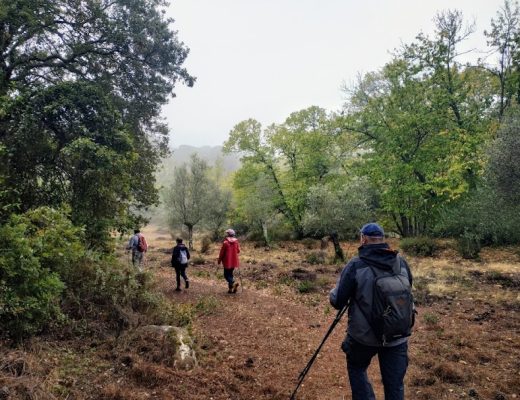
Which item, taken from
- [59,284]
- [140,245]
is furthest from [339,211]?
[59,284]

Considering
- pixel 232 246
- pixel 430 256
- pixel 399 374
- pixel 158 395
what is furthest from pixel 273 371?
pixel 430 256

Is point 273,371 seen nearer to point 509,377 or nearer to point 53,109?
point 509,377

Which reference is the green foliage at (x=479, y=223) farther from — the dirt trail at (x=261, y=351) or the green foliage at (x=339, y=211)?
→ the dirt trail at (x=261, y=351)

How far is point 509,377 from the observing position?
19.4 ft

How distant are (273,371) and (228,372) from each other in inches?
32.2

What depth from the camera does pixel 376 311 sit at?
347cm

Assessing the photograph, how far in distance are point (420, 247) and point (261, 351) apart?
1737 cm

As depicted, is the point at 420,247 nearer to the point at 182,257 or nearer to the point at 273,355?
the point at 182,257

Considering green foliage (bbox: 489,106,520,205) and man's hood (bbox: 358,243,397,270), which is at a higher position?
green foliage (bbox: 489,106,520,205)

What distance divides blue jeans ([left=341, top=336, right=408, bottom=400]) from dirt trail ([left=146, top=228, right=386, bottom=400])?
1.95 metres

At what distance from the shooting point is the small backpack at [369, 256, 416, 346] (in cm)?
341

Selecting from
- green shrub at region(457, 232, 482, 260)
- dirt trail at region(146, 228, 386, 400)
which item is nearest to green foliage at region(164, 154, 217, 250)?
dirt trail at region(146, 228, 386, 400)

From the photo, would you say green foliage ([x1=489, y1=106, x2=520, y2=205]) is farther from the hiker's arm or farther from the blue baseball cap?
the hiker's arm

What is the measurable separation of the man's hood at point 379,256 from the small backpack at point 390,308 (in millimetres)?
82
